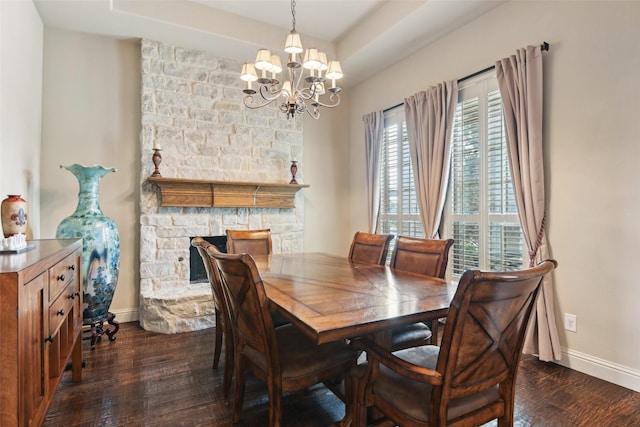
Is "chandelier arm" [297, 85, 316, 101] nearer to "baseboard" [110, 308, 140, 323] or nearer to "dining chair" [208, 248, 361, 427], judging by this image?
"dining chair" [208, 248, 361, 427]

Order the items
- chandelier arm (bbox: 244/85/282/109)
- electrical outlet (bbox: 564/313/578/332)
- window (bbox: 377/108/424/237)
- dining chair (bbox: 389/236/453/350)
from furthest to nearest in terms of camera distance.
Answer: window (bbox: 377/108/424/237), chandelier arm (bbox: 244/85/282/109), electrical outlet (bbox: 564/313/578/332), dining chair (bbox: 389/236/453/350)

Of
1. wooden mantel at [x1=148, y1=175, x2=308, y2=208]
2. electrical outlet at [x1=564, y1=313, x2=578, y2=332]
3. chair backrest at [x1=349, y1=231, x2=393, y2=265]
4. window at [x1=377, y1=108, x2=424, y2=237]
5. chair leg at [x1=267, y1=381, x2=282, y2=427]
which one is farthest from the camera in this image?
window at [x1=377, y1=108, x2=424, y2=237]

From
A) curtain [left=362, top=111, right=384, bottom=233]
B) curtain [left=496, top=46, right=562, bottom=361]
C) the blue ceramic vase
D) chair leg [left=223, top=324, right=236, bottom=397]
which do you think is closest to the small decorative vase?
the blue ceramic vase

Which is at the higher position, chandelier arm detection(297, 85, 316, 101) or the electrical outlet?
chandelier arm detection(297, 85, 316, 101)

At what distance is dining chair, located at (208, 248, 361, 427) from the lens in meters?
1.39

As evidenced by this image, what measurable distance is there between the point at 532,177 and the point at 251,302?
2.26 meters

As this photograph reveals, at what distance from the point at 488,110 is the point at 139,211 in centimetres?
356

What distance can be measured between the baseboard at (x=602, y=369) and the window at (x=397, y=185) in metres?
1.64

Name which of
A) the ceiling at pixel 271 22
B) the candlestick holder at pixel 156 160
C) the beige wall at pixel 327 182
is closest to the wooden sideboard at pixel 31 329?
the candlestick holder at pixel 156 160

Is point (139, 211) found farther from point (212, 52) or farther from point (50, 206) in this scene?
point (212, 52)

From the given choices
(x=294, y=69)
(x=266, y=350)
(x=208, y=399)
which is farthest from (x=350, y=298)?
(x=294, y=69)

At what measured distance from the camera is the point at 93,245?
2748 mm

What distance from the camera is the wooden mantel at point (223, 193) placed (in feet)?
11.4

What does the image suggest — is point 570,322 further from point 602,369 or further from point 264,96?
point 264,96
